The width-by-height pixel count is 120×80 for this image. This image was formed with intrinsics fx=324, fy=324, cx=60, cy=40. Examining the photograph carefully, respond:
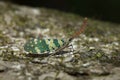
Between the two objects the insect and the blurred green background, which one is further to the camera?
the blurred green background

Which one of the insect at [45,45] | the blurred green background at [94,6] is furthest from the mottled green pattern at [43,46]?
the blurred green background at [94,6]

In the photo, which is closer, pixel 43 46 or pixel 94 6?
pixel 43 46

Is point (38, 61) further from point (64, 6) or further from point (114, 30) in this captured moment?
point (64, 6)

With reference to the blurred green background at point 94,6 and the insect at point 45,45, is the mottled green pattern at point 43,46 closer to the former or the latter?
the insect at point 45,45

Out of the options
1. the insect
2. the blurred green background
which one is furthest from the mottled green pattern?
the blurred green background

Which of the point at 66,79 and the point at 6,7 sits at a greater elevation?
the point at 6,7

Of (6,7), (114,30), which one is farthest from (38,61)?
(6,7)

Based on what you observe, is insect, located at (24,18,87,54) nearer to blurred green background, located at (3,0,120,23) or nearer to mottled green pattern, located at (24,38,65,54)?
mottled green pattern, located at (24,38,65,54)

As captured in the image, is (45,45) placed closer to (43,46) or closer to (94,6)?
(43,46)

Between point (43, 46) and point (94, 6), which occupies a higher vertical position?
point (94, 6)

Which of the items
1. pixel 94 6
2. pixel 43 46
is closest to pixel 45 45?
pixel 43 46

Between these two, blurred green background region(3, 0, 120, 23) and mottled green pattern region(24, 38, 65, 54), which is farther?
blurred green background region(3, 0, 120, 23)
